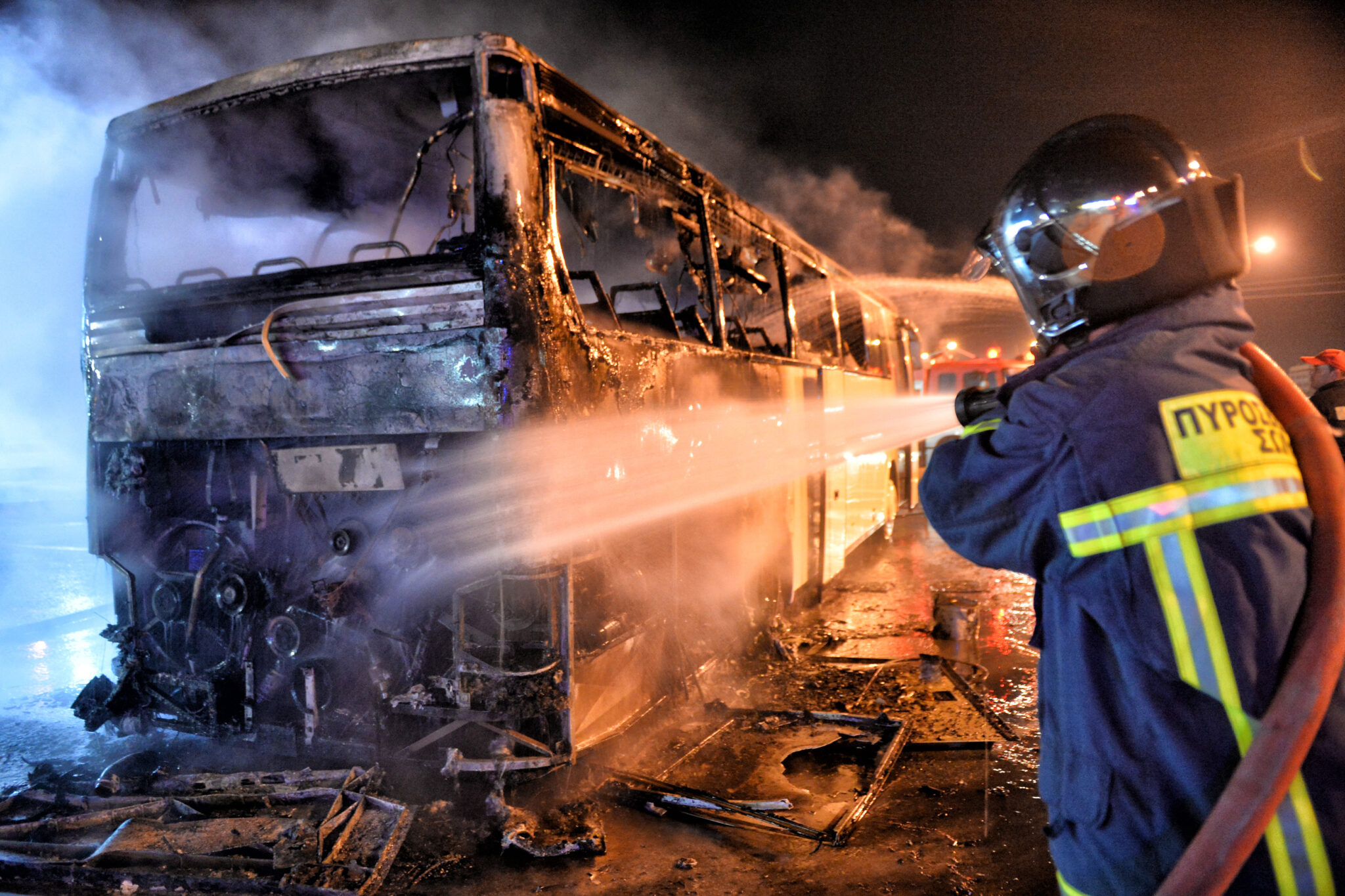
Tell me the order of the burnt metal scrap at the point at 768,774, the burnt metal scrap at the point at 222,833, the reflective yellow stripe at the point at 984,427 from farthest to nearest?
the burnt metal scrap at the point at 768,774 < the burnt metal scrap at the point at 222,833 < the reflective yellow stripe at the point at 984,427

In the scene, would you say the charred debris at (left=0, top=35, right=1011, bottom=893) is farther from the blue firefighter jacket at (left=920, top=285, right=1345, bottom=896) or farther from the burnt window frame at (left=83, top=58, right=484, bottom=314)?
the blue firefighter jacket at (left=920, top=285, right=1345, bottom=896)

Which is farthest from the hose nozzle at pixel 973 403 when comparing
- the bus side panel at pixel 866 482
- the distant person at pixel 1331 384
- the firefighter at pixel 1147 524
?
the bus side panel at pixel 866 482

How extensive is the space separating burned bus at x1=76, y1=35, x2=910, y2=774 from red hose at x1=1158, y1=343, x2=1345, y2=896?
244cm

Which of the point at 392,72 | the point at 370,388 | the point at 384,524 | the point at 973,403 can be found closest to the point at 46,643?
the point at 384,524

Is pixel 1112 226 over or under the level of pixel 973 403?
over

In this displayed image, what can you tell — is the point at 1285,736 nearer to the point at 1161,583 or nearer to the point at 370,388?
the point at 1161,583

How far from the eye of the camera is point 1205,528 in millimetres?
1210

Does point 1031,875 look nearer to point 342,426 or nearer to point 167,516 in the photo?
point 342,426

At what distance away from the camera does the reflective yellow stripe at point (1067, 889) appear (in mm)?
1392

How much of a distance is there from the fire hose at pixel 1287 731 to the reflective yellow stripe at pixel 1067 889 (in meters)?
0.20

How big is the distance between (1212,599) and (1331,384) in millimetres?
5719

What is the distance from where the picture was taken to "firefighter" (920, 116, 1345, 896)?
121 cm

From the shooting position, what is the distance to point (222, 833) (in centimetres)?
300

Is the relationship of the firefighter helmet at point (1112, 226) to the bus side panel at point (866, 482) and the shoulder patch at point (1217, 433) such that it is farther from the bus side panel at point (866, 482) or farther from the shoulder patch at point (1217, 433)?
the bus side panel at point (866, 482)
